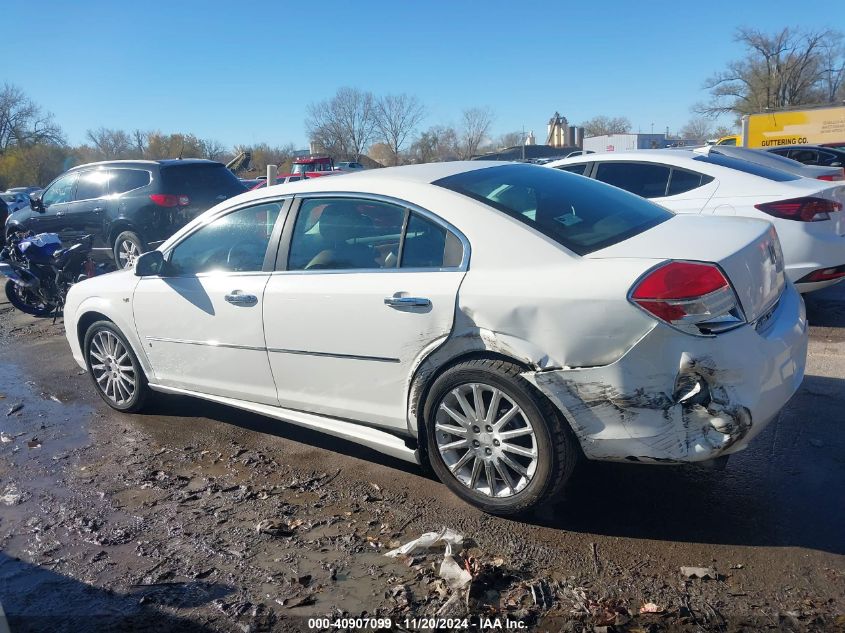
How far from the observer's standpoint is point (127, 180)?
10578 mm

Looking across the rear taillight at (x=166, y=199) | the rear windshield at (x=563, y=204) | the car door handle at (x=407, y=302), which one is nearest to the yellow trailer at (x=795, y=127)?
the rear taillight at (x=166, y=199)

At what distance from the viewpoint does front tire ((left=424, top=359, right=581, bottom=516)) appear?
3119 mm

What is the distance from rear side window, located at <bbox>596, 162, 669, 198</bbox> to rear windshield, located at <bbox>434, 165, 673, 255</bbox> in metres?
2.78

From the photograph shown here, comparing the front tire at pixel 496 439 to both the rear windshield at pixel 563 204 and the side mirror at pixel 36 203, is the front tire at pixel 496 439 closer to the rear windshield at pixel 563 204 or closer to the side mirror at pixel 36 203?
the rear windshield at pixel 563 204

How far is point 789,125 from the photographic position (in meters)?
29.2

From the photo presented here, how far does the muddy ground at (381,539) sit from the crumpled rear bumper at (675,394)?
19.3 inches

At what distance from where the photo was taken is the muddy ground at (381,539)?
2736 millimetres

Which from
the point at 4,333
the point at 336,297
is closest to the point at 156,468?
the point at 336,297

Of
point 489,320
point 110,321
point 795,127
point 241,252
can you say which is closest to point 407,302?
point 489,320

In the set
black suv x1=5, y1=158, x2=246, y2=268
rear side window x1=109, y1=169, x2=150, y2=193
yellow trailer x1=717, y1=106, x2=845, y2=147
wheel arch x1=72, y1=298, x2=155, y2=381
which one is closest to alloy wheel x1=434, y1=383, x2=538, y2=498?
wheel arch x1=72, y1=298, x2=155, y2=381

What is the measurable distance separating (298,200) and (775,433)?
3122mm

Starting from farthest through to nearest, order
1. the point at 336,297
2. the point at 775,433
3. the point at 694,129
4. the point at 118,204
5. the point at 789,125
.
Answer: the point at 694,129 < the point at 789,125 < the point at 118,204 < the point at 775,433 < the point at 336,297

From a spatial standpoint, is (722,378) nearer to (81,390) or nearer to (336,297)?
(336,297)

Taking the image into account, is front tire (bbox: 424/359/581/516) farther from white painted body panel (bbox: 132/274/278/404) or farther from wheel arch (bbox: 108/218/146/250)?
wheel arch (bbox: 108/218/146/250)
